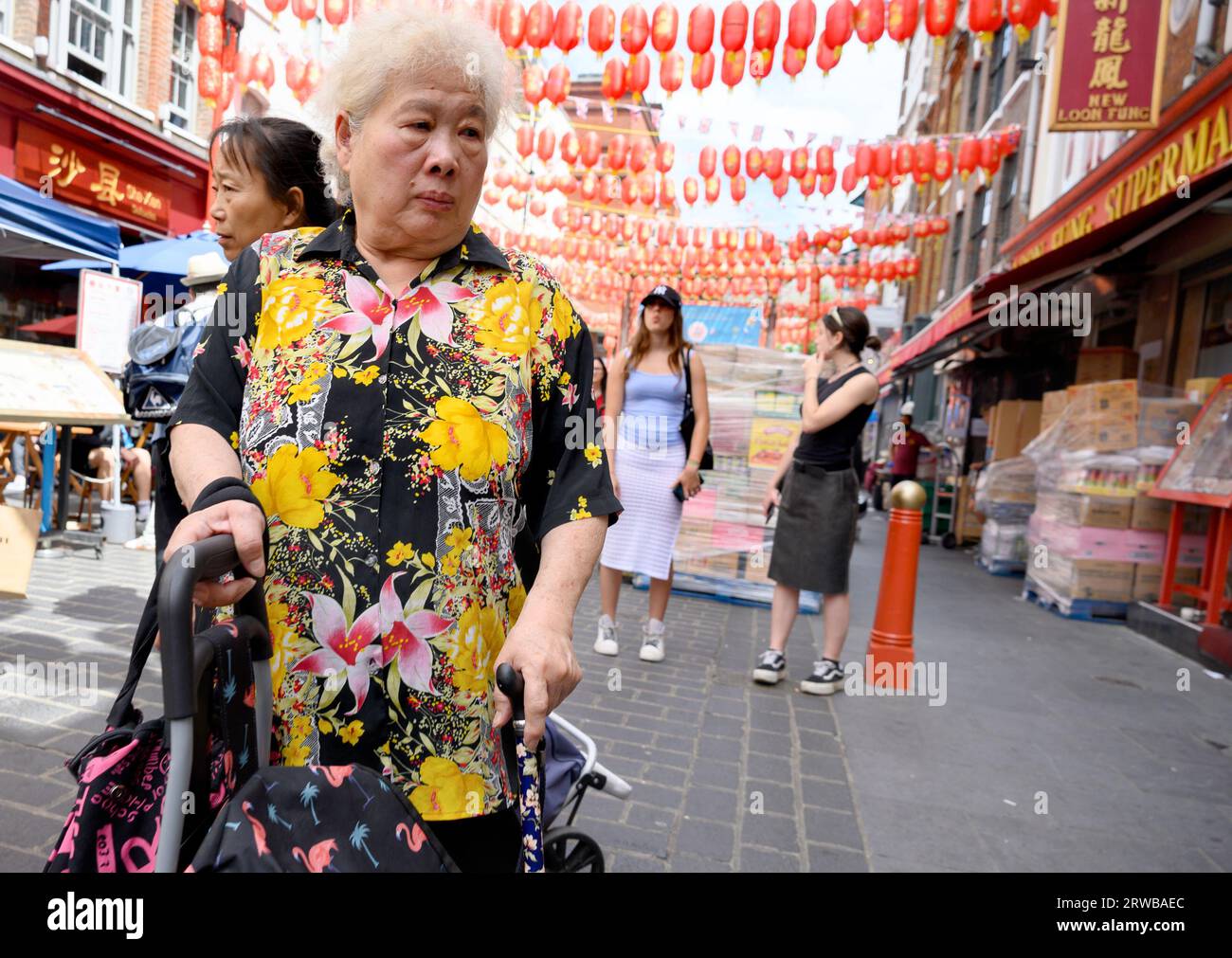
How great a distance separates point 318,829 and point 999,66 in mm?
20831

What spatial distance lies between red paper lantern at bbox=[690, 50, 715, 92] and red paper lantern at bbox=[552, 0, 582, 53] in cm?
114

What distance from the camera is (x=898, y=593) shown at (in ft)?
15.7

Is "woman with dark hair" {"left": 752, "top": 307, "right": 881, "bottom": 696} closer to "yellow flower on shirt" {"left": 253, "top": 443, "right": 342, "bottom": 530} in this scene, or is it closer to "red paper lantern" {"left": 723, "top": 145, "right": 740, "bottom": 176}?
"yellow flower on shirt" {"left": 253, "top": 443, "right": 342, "bottom": 530}

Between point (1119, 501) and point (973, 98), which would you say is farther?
point (973, 98)

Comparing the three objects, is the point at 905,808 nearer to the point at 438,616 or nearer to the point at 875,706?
the point at 875,706

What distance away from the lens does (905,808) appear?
317 cm

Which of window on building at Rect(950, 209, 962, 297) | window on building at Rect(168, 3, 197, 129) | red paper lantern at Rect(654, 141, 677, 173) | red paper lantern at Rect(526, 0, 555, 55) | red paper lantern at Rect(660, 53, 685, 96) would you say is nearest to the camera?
red paper lantern at Rect(526, 0, 555, 55)

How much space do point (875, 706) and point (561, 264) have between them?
15.7 metres

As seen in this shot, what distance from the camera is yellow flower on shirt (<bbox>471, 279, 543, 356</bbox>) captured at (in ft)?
4.46

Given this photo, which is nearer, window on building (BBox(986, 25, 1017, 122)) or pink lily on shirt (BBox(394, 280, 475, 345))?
pink lily on shirt (BBox(394, 280, 475, 345))

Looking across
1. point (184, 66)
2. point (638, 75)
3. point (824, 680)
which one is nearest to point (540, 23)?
point (638, 75)

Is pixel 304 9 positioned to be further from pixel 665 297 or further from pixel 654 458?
pixel 654 458

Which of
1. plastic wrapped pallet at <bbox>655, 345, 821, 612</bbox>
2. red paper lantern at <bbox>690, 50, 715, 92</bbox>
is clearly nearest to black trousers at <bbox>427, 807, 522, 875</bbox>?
plastic wrapped pallet at <bbox>655, 345, 821, 612</bbox>
